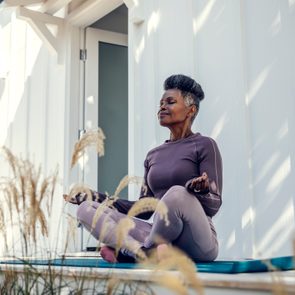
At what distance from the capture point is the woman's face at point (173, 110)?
2891 millimetres

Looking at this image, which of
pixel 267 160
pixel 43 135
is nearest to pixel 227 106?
pixel 267 160

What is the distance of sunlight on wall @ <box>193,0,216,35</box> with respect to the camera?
3588 mm

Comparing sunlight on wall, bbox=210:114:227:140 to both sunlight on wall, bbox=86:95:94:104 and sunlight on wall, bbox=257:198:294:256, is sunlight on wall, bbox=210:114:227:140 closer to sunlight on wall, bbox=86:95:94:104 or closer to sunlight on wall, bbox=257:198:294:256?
sunlight on wall, bbox=257:198:294:256

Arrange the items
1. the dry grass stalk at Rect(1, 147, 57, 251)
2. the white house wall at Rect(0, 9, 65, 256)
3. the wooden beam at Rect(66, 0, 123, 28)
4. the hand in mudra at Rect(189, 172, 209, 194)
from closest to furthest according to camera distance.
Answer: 1. the dry grass stalk at Rect(1, 147, 57, 251)
2. the hand in mudra at Rect(189, 172, 209, 194)
3. the wooden beam at Rect(66, 0, 123, 28)
4. the white house wall at Rect(0, 9, 65, 256)

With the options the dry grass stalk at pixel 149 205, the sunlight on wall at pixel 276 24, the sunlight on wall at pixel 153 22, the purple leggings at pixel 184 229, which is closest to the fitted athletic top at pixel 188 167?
the purple leggings at pixel 184 229

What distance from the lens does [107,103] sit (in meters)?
5.49

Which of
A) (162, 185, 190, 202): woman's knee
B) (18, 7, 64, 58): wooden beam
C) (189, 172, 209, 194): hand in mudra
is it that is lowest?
(162, 185, 190, 202): woman's knee

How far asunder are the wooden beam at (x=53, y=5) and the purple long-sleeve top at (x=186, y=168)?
2.67 meters

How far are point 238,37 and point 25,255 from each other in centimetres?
197

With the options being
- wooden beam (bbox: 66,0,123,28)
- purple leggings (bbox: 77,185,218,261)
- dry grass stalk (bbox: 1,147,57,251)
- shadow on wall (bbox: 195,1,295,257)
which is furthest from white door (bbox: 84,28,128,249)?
dry grass stalk (bbox: 1,147,57,251)

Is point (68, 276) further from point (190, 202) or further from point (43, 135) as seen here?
point (43, 135)

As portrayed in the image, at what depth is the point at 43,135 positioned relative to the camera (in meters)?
5.68

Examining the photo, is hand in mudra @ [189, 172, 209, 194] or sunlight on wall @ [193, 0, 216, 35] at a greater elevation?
sunlight on wall @ [193, 0, 216, 35]

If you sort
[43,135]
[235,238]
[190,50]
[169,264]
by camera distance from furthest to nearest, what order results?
[43,135], [190,50], [235,238], [169,264]
